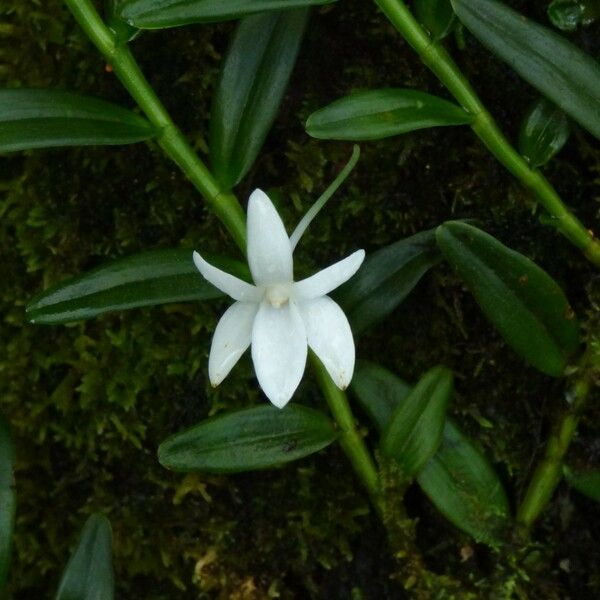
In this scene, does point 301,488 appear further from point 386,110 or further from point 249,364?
point 386,110

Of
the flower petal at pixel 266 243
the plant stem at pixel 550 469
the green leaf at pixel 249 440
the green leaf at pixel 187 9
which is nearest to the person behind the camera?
the flower petal at pixel 266 243

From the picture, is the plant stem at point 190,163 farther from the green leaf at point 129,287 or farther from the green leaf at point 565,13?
the green leaf at point 565,13

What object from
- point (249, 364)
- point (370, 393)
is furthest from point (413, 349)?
point (249, 364)

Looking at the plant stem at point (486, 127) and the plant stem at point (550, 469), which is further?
the plant stem at point (550, 469)

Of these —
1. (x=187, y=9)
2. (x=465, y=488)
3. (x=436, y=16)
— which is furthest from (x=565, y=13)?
(x=465, y=488)

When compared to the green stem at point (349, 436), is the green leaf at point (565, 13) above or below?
above

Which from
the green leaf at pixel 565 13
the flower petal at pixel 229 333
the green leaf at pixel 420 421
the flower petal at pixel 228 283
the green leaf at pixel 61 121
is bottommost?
the green leaf at pixel 420 421

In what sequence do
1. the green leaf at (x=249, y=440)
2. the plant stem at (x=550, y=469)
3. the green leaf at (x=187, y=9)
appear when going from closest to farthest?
the green leaf at (x=187, y=9) → the green leaf at (x=249, y=440) → the plant stem at (x=550, y=469)

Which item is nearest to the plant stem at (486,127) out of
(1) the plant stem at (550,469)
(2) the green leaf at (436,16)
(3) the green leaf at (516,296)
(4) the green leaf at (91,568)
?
(2) the green leaf at (436,16)
